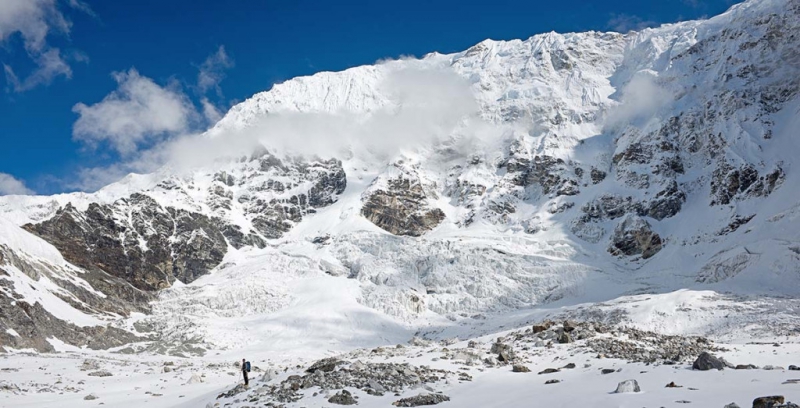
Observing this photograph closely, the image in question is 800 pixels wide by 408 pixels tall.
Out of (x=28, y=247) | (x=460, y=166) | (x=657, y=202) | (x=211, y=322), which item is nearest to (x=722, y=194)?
(x=657, y=202)

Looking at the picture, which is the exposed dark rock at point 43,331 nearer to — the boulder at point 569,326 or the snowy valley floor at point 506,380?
the snowy valley floor at point 506,380

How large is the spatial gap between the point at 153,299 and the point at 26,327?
37944 mm

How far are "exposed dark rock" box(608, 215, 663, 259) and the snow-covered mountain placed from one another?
1.44ft

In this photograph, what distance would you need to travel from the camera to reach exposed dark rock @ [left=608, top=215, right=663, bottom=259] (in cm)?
13400

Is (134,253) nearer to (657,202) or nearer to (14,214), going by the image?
(14,214)

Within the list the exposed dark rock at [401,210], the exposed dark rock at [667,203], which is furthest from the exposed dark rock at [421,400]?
the exposed dark rock at [401,210]

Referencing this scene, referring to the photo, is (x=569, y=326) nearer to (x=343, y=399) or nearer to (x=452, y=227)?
(x=343, y=399)

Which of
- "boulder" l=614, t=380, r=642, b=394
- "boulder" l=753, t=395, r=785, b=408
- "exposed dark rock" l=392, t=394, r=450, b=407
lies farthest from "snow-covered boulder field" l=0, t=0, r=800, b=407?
"boulder" l=753, t=395, r=785, b=408

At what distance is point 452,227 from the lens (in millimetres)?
165250

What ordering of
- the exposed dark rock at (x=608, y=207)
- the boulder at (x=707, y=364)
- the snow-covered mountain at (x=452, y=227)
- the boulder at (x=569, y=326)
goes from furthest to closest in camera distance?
the exposed dark rock at (x=608, y=207) < the snow-covered mountain at (x=452, y=227) < the boulder at (x=569, y=326) < the boulder at (x=707, y=364)

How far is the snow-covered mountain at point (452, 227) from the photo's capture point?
10456cm

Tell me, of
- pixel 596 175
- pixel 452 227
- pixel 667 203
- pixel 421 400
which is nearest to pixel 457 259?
pixel 452 227

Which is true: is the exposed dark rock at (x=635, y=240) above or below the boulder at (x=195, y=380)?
above

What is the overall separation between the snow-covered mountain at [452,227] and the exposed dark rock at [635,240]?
17.3 inches
